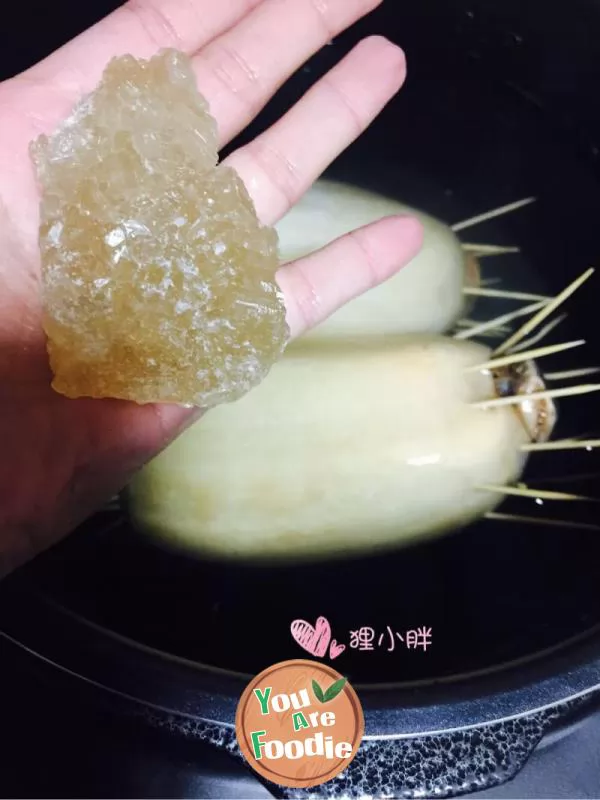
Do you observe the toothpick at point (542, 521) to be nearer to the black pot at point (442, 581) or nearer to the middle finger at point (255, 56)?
the black pot at point (442, 581)

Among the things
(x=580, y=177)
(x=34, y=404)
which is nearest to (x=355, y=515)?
(x=34, y=404)

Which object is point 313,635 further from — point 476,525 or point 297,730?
point 476,525

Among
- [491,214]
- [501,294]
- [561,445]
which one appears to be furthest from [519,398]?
[491,214]

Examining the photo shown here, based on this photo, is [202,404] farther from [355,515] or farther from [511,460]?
[511,460]

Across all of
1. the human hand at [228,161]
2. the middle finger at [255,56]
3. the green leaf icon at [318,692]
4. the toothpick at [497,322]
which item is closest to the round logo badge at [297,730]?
the green leaf icon at [318,692]

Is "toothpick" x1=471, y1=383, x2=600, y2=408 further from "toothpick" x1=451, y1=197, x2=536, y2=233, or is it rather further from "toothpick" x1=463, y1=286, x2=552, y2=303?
"toothpick" x1=451, y1=197, x2=536, y2=233

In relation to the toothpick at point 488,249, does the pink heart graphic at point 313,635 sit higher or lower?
lower

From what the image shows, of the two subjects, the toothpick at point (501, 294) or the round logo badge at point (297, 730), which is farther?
the toothpick at point (501, 294)
